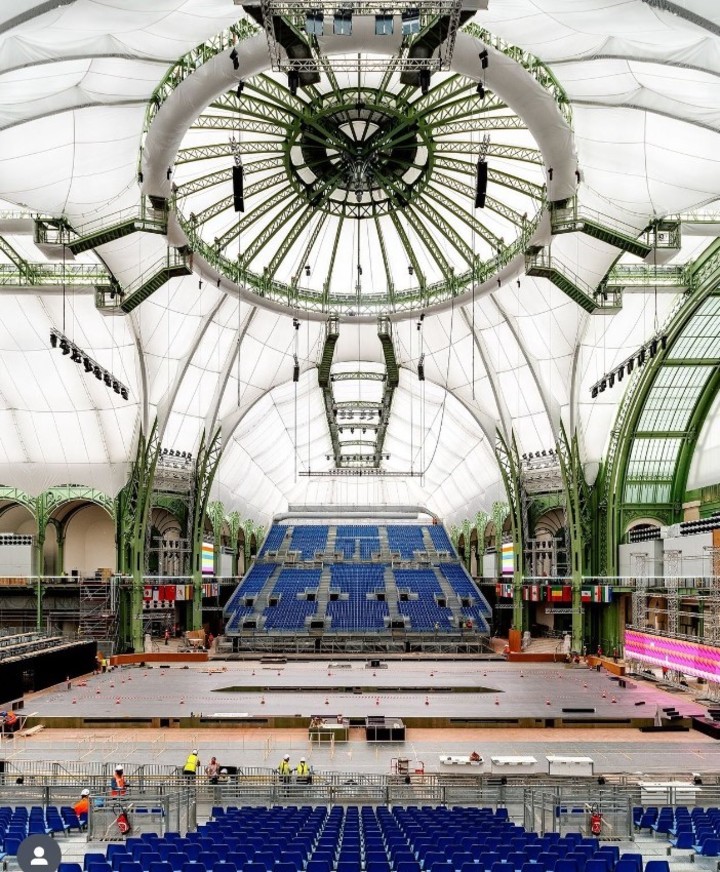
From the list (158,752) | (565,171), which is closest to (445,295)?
(565,171)

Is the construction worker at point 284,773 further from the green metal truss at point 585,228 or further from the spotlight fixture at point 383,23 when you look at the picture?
the green metal truss at point 585,228

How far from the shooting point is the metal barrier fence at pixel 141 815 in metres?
17.6

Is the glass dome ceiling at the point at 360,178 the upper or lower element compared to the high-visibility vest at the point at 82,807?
upper

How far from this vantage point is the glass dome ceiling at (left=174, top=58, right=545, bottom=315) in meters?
36.1

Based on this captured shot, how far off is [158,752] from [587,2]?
28.3 meters

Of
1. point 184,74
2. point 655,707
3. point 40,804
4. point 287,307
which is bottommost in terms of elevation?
point 655,707

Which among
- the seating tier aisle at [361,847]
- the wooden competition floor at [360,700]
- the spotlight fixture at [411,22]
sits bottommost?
the wooden competition floor at [360,700]

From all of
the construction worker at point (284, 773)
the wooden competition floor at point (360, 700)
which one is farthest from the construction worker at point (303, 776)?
the wooden competition floor at point (360, 700)

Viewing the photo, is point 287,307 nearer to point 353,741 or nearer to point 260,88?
point 260,88

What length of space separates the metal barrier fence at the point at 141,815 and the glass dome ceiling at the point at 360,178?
2334 centimetres

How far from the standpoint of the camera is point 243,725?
119 feet

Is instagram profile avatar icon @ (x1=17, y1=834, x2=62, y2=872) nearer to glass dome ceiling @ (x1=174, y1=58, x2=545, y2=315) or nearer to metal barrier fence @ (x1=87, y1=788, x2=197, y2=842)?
metal barrier fence @ (x1=87, y1=788, x2=197, y2=842)

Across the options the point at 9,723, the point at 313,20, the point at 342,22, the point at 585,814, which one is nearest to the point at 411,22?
the point at 342,22

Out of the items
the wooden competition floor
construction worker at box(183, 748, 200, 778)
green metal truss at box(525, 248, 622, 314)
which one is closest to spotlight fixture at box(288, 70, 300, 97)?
green metal truss at box(525, 248, 622, 314)
